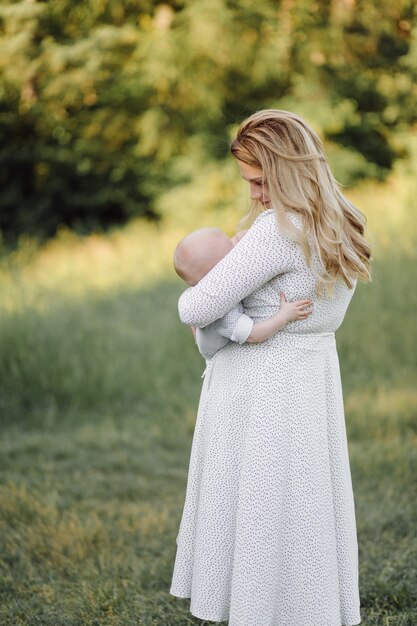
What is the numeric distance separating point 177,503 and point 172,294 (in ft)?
20.4

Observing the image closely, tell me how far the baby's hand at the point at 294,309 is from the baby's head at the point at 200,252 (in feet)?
0.75

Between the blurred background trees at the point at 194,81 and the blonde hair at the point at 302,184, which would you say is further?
the blurred background trees at the point at 194,81

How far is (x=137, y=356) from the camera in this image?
298 inches

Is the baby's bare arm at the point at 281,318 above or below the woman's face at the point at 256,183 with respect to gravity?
below

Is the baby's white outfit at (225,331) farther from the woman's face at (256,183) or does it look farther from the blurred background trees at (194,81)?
the blurred background trees at (194,81)

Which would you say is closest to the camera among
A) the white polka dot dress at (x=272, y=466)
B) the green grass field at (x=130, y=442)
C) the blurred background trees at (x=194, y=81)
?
the white polka dot dress at (x=272, y=466)

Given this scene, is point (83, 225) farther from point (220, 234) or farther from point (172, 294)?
point (220, 234)

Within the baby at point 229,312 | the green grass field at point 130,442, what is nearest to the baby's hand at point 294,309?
the baby at point 229,312

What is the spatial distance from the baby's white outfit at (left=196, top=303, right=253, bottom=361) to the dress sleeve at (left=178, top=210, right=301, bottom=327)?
0.07 meters

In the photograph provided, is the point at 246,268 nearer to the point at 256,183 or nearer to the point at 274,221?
the point at 274,221

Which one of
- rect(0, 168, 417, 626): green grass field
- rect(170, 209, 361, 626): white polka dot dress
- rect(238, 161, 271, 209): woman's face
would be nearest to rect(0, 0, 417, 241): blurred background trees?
rect(0, 168, 417, 626): green grass field

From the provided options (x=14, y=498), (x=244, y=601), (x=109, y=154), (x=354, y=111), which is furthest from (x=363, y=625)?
(x=109, y=154)

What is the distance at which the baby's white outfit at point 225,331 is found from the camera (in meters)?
2.39

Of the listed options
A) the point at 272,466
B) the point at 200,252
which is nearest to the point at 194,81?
the point at 200,252
